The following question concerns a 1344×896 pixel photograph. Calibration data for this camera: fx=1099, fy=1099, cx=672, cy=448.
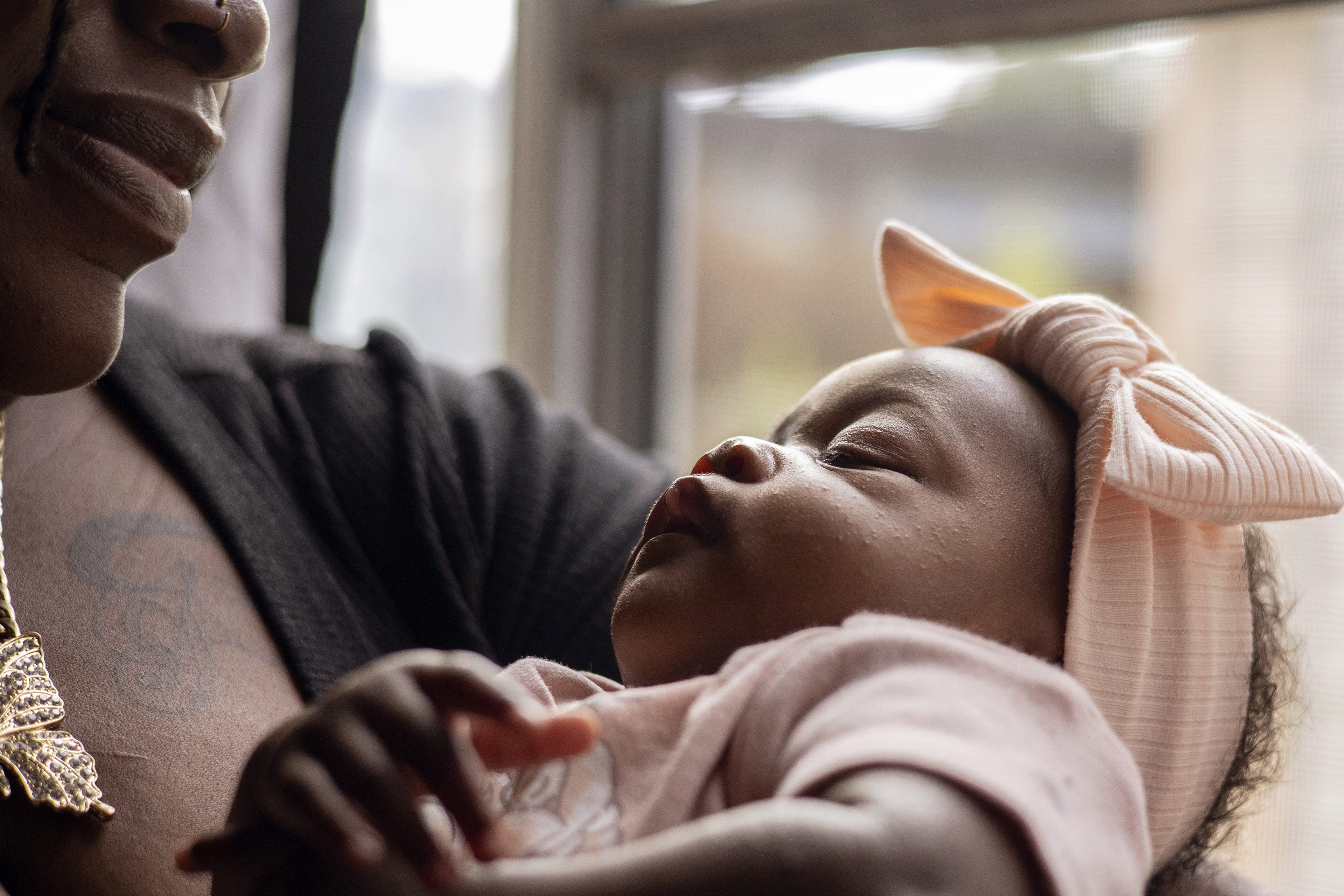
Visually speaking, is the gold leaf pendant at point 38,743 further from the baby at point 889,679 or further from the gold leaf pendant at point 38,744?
the baby at point 889,679

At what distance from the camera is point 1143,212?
133cm

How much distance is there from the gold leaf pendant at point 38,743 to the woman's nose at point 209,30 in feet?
1.35

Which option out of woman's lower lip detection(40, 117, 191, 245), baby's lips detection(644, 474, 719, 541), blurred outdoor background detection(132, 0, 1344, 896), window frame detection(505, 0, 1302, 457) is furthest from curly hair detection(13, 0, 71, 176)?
window frame detection(505, 0, 1302, 457)

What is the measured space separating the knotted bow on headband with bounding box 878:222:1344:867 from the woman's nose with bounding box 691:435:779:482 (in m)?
0.21

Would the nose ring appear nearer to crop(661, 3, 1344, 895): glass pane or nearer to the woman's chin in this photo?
the woman's chin

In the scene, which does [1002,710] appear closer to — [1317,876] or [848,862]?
[848,862]

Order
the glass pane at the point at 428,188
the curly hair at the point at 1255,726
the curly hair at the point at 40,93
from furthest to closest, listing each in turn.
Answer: the glass pane at the point at 428,188 < the curly hair at the point at 1255,726 < the curly hair at the point at 40,93

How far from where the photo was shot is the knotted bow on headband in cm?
72

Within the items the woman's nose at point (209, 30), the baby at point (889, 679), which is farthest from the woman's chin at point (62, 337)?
the baby at point (889, 679)

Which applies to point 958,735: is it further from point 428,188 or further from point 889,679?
point 428,188

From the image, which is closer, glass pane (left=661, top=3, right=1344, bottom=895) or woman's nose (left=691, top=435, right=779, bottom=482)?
woman's nose (left=691, top=435, right=779, bottom=482)

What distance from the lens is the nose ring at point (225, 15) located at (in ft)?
2.39

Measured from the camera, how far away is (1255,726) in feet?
2.59

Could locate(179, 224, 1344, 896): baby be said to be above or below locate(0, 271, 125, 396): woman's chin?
below
